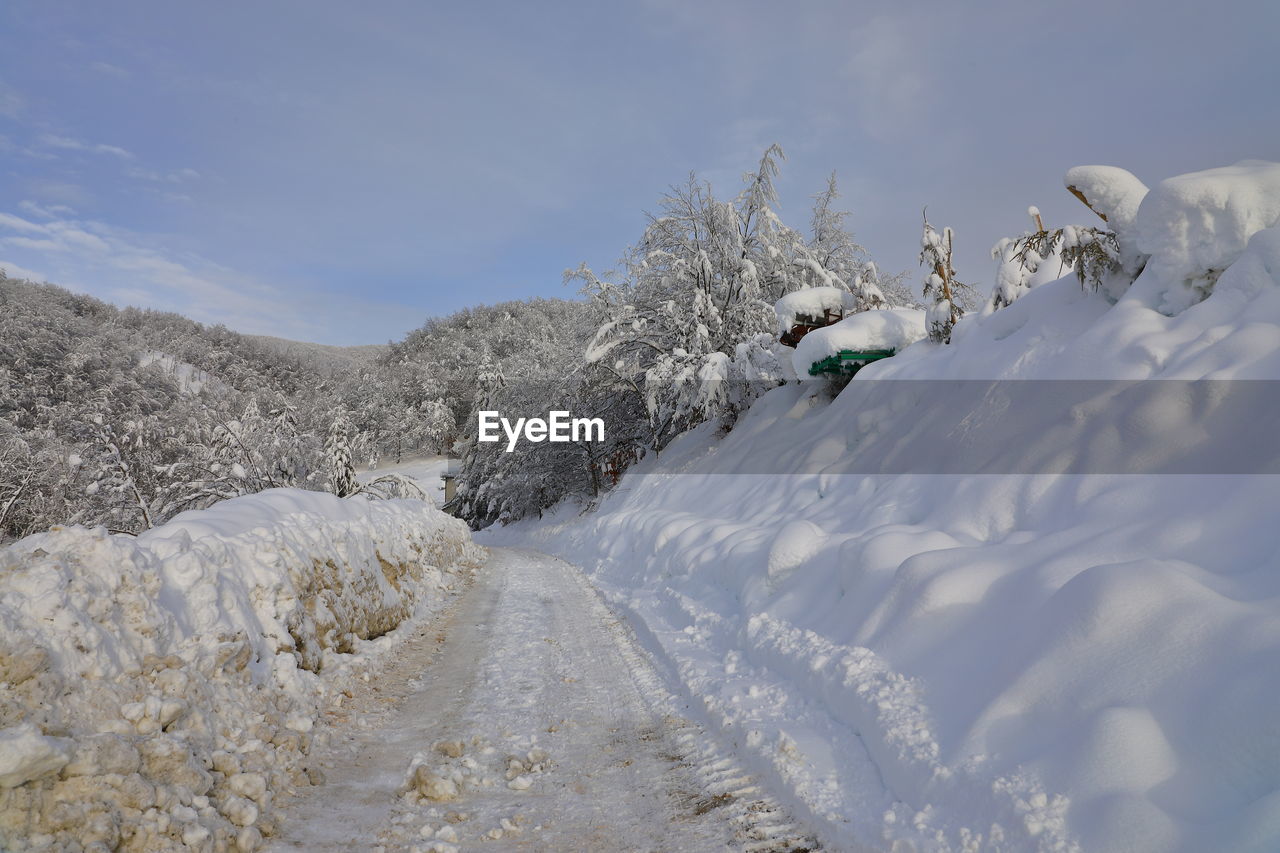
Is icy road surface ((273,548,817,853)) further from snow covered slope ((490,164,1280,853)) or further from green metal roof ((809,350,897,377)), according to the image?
green metal roof ((809,350,897,377))

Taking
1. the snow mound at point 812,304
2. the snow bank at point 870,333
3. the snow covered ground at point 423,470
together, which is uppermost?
the snow mound at point 812,304

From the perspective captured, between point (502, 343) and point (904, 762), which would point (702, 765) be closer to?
point (904, 762)

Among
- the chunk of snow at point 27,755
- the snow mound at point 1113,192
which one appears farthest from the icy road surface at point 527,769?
the snow mound at point 1113,192

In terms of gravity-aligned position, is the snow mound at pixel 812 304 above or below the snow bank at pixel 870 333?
above

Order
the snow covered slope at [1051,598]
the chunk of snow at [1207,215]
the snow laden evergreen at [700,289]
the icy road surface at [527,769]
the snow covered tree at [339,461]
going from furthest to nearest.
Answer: the snow covered tree at [339,461] → the snow laden evergreen at [700,289] → the chunk of snow at [1207,215] → the icy road surface at [527,769] → the snow covered slope at [1051,598]

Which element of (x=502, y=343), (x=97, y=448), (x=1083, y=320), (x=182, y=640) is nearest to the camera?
(x=182, y=640)

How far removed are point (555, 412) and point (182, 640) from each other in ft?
71.8

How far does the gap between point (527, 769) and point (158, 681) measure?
7.59ft

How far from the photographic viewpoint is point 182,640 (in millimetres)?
4055

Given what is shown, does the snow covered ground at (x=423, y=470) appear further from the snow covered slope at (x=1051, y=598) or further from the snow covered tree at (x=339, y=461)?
the snow covered slope at (x=1051, y=598)

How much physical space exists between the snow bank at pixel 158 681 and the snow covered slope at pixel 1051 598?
127 inches

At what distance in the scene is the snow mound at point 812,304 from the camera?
50.9 feet

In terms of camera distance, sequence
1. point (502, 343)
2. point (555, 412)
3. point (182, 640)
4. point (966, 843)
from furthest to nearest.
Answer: point (502, 343), point (555, 412), point (182, 640), point (966, 843)

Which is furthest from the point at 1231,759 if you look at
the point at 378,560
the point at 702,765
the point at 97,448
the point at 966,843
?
the point at 97,448
